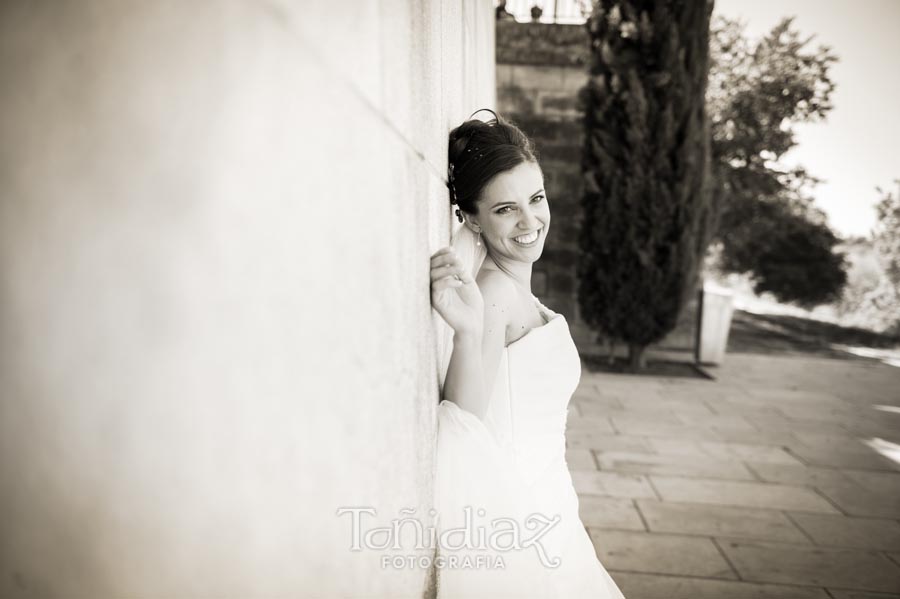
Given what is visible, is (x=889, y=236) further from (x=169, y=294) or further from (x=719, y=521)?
(x=169, y=294)

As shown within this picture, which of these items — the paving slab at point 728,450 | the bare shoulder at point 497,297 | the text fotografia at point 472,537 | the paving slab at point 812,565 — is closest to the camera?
the text fotografia at point 472,537

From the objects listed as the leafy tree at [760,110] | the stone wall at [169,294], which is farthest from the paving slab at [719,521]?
the leafy tree at [760,110]

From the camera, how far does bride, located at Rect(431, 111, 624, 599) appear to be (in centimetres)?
130

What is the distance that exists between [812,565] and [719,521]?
17.8 inches

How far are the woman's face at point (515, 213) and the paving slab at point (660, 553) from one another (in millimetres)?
Result: 1665

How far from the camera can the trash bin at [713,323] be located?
20.1 feet

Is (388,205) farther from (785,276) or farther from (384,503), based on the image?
(785,276)

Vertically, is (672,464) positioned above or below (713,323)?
below

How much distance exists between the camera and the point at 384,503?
2.73 feet

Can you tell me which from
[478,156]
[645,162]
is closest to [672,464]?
[478,156]

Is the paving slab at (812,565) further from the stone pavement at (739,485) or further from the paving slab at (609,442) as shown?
the paving slab at (609,442)

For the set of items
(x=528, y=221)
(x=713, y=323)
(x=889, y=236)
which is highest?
(x=528, y=221)

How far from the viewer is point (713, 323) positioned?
6.20m

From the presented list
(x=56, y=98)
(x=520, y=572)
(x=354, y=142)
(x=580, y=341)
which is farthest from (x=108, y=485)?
(x=580, y=341)
